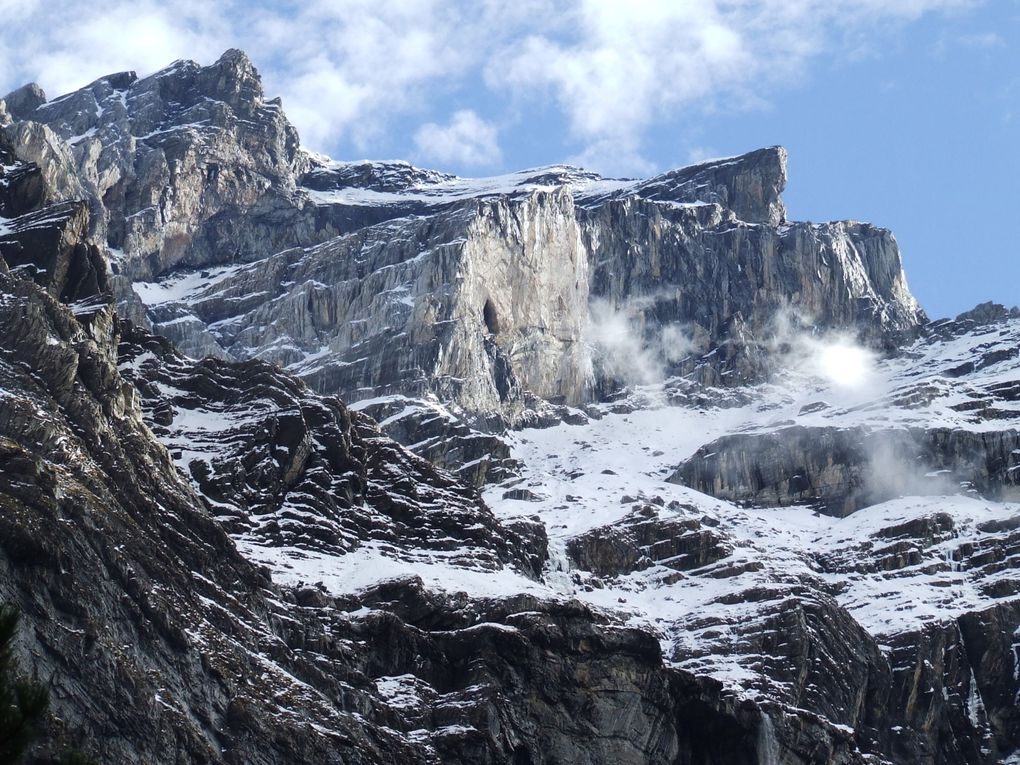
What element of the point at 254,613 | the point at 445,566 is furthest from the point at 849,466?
the point at 254,613

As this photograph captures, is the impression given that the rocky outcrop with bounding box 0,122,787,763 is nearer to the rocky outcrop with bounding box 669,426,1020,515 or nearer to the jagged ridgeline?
the jagged ridgeline

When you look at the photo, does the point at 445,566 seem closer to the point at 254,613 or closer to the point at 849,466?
the point at 254,613

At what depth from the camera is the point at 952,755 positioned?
144 m

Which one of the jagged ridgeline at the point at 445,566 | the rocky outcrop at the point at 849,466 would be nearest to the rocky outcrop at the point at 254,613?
the jagged ridgeline at the point at 445,566

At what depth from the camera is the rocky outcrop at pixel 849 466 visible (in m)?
184

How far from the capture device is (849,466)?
628 ft

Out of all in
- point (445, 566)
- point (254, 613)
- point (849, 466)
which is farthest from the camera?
point (849, 466)

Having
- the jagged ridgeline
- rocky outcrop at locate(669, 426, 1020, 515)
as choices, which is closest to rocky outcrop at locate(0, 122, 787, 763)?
the jagged ridgeline

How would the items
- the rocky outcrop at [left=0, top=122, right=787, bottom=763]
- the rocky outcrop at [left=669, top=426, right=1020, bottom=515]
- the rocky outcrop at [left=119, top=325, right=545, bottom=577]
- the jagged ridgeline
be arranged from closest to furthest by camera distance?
the rocky outcrop at [left=0, top=122, right=787, bottom=763] < the jagged ridgeline < the rocky outcrop at [left=119, top=325, right=545, bottom=577] < the rocky outcrop at [left=669, top=426, right=1020, bottom=515]

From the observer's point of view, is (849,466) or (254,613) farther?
(849,466)

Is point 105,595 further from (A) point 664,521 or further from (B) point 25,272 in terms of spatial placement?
(A) point 664,521

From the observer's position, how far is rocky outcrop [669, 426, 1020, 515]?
184m

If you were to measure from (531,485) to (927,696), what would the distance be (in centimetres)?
4898

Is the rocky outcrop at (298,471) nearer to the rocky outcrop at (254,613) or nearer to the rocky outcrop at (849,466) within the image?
the rocky outcrop at (254,613)
